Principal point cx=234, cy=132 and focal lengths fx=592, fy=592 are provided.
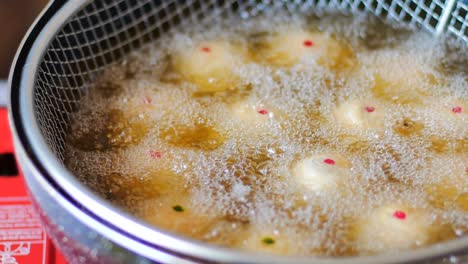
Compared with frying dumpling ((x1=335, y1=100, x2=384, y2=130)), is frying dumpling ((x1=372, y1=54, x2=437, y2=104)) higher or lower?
higher

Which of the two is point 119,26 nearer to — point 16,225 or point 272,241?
point 16,225

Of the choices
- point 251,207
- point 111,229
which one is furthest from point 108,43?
point 111,229

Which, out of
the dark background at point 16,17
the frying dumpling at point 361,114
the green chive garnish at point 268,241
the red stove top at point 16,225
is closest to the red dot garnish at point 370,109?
the frying dumpling at point 361,114

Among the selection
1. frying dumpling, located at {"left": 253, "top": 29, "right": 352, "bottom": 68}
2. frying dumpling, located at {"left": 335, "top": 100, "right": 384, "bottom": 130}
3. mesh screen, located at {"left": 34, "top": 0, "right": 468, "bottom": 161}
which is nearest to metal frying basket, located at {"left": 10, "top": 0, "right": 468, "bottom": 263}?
mesh screen, located at {"left": 34, "top": 0, "right": 468, "bottom": 161}

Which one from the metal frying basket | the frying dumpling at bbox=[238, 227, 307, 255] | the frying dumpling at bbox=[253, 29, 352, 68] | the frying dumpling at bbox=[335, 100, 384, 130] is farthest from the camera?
the frying dumpling at bbox=[253, 29, 352, 68]

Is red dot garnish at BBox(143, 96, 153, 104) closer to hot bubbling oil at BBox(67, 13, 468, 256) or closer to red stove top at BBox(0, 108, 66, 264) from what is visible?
hot bubbling oil at BBox(67, 13, 468, 256)

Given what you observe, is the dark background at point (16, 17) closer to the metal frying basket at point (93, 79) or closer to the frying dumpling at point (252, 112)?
the metal frying basket at point (93, 79)

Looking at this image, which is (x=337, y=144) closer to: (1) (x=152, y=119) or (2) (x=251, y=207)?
(2) (x=251, y=207)
